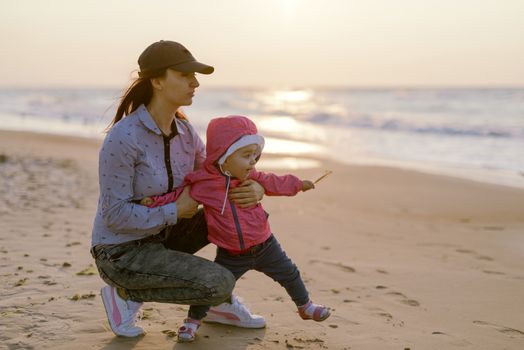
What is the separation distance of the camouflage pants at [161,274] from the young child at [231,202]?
0.56ft

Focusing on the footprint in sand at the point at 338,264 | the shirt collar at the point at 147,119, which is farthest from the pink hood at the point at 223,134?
the footprint in sand at the point at 338,264

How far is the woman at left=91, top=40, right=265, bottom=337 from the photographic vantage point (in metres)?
3.30

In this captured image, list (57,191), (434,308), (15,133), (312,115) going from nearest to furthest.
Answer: (434,308), (57,191), (15,133), (312,115)

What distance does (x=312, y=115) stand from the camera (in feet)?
91.2

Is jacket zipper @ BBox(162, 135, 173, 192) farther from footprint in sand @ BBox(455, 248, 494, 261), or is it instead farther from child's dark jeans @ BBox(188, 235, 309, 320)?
footprint in sand @ BBox(455, 248, 494, 261)

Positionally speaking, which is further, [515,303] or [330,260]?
[330,260]

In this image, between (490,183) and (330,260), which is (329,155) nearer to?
(490,183)

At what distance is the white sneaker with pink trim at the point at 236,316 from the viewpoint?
12.8 ft

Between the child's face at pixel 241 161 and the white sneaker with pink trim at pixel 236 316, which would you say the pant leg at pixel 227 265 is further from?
the child's face at pixel 241 161

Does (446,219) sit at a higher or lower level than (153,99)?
lower

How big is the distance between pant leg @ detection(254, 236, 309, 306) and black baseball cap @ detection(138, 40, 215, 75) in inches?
42.9

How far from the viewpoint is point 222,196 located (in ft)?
11.3

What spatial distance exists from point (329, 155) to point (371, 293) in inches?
374

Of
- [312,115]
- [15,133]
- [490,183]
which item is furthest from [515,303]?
[312,115]
